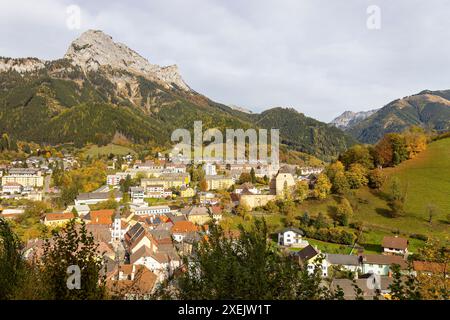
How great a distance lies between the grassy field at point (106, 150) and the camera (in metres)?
116

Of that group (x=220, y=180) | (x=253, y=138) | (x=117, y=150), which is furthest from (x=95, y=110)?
(x=220, y=180)

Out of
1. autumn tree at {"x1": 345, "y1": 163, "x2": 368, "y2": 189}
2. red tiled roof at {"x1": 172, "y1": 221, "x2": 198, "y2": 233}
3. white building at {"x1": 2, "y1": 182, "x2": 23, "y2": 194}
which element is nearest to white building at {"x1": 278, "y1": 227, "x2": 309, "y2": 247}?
red tiled roof at {"x1": 172, "y1": 221, "x2": 198, "y2": 233}

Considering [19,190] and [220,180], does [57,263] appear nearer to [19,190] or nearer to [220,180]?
[220,180]

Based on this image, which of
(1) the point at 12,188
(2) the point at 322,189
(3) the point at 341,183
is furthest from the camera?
(1) the point at 12,188

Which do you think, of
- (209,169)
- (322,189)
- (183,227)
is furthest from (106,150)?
(322,189)

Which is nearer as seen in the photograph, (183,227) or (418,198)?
(183,227)

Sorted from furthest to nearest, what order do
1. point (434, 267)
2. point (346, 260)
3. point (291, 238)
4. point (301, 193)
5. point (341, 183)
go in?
point (341, 183), point (301, 193), point (291, 238), point (346, 260), point (434, 267)

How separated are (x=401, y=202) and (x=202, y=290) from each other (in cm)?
4224

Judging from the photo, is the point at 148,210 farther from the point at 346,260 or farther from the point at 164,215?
the point at 346,260

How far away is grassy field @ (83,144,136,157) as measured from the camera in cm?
11624

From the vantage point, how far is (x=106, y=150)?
122 m

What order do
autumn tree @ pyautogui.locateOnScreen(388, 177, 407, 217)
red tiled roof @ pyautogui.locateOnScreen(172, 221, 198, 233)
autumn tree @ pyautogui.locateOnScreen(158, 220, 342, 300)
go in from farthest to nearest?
red tiled roof @ pyautogui.locateOnScreen(172, 221, 198, 233)
autumn tree @ pyautogui.locateOnScreen(388, 177, 407, 217)
autumn tree @ pyautogui.locateOnScreen(158, 220, 342, 300)

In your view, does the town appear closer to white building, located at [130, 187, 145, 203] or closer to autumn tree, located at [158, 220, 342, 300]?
white building, located at [130, 187, 145, 203]

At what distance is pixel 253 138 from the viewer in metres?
147
